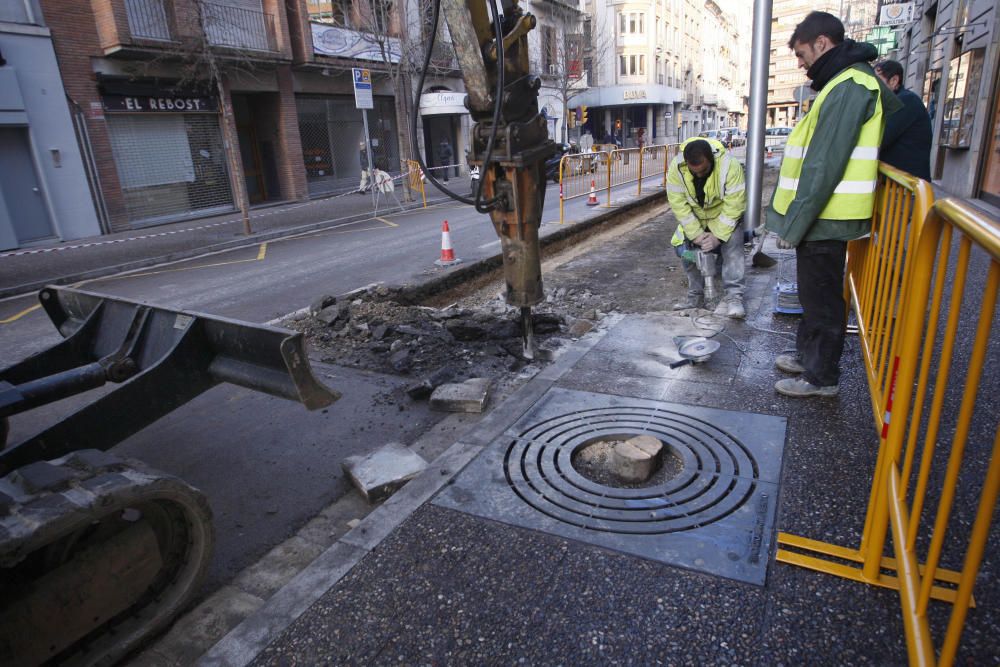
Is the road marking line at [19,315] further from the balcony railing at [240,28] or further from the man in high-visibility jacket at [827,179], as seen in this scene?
the balcony railing at [240,28]

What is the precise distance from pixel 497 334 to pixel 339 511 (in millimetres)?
2743

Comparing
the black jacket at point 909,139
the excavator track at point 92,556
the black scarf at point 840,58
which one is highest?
the black scarf at point 840,58

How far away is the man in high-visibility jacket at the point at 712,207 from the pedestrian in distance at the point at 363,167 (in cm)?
1676

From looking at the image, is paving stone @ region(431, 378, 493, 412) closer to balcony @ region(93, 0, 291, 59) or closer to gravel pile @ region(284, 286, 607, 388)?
gravel pile @ region(284, 286, 607, 388)

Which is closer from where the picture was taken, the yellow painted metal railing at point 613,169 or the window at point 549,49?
the yellow painted metal railing at point 613,169

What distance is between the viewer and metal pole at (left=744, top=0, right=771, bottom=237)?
305 inches

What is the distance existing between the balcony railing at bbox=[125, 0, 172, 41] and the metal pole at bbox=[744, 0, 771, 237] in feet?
49.5

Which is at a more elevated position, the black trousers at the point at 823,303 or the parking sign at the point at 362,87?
the parking sign at the point at 362,87

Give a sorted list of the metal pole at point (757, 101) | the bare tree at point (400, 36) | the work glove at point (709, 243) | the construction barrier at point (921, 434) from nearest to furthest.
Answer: the construction barrier at point (921, 434) < the work glove at point (709, 243) < the metal pole at point (757, 101) < the bare tree at point (400, 36)

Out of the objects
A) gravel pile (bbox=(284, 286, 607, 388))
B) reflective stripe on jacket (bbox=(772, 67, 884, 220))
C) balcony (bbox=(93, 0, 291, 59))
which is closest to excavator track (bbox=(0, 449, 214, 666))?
gravel pile (bbox=(284, 286, 607, 388))

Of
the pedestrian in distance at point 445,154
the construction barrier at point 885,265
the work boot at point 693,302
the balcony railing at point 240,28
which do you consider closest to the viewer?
the construction barrier at point 885,265

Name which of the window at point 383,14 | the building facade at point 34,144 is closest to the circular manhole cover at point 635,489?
the building facade at point 34,144

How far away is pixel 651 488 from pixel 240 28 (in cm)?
2011

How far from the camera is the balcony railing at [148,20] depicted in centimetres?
1576
